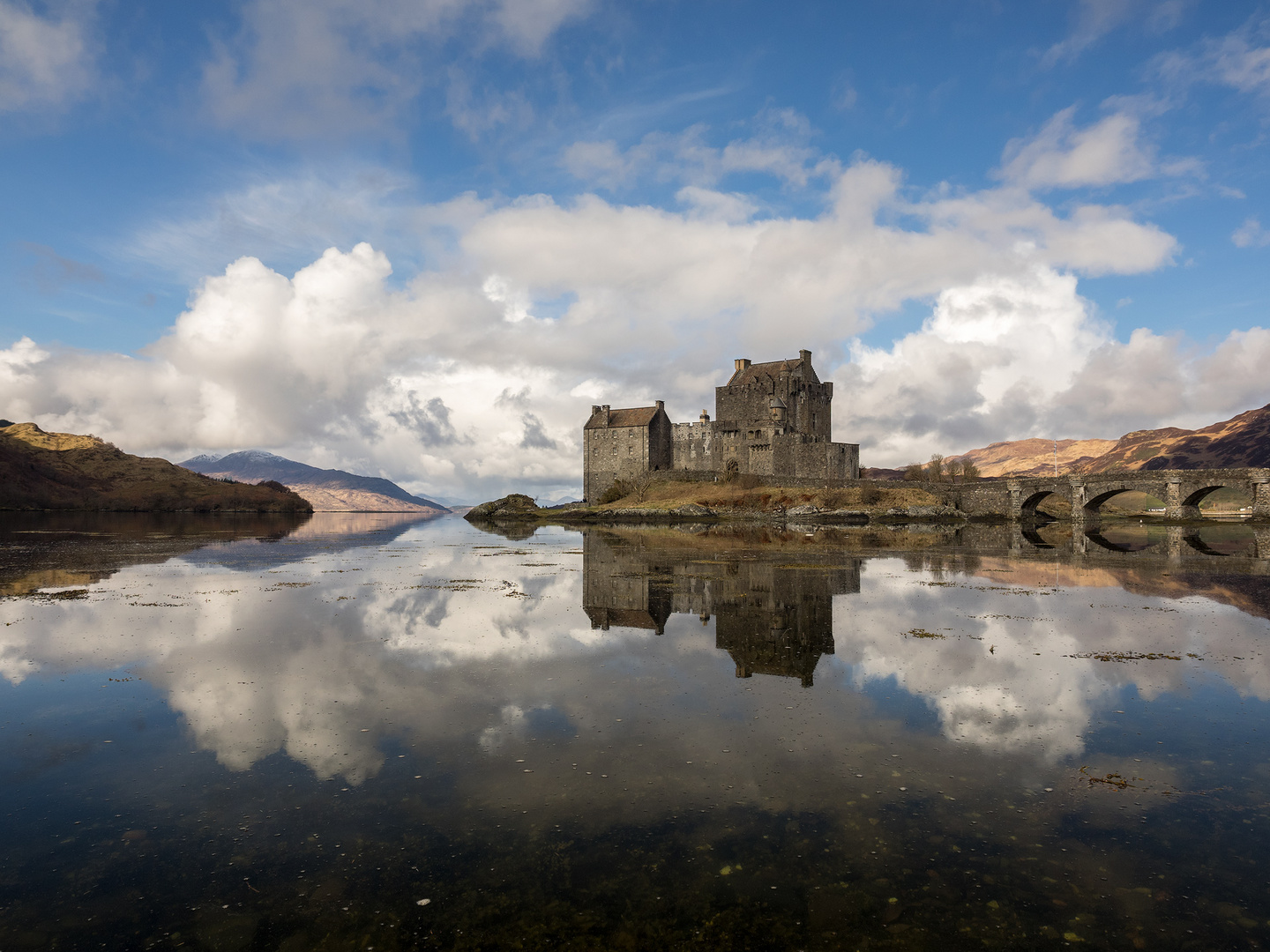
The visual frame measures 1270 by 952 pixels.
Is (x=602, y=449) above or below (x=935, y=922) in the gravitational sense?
above

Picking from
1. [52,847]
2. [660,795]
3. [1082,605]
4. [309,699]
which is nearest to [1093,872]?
[660,795]

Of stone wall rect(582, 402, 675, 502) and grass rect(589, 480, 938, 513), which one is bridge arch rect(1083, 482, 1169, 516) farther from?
stone wall rect(582, 402, 675, 502)

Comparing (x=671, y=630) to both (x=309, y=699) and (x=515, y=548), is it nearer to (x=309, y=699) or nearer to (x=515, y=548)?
(x=309, y=699)

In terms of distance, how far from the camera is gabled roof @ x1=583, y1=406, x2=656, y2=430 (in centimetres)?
11106

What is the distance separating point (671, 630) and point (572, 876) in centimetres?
1056

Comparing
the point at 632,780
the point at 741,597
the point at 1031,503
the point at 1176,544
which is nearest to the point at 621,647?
the point at 632,780

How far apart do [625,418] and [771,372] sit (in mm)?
24963

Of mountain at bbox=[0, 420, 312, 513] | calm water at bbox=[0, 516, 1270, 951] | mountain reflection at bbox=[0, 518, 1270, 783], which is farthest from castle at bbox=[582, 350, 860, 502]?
calm water at bbox=[0, 516, 1270, 951]

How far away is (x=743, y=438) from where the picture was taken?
106 metres

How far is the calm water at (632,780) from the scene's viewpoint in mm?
5297

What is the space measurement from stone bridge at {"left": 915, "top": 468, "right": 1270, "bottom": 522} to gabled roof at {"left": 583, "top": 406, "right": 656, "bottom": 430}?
42932 mm

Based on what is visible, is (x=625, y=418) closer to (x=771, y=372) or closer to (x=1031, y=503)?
(x=771, y=372)

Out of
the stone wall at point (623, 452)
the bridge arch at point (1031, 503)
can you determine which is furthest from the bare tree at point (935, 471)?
the stone wall at point (623, 452)

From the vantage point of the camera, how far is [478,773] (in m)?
7.77
